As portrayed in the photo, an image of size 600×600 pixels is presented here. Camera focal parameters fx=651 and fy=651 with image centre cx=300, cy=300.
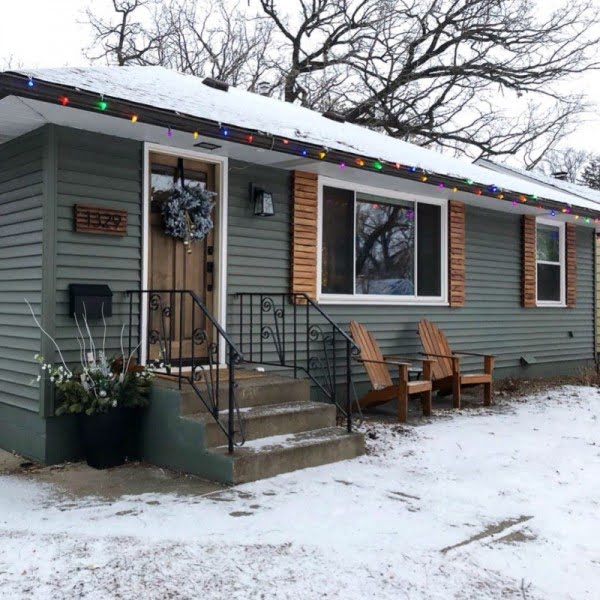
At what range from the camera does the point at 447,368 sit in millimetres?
7258

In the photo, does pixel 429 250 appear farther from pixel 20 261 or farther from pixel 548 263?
pixel 20 261

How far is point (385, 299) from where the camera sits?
7312 mm

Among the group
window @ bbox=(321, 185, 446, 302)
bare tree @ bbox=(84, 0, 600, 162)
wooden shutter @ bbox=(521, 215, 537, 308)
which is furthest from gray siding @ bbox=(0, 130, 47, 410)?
bare tree @ bbox=(84, 0, 600, 162)

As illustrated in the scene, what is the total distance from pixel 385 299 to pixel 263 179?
209cm

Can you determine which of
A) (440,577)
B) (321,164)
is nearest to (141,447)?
(440,577)

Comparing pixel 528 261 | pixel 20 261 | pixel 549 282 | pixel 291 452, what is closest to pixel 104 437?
pixel 291 452

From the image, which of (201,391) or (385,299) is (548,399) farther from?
(201,391)

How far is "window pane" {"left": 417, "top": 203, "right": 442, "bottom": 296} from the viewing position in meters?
7.79

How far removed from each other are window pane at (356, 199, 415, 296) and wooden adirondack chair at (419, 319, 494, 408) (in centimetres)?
58

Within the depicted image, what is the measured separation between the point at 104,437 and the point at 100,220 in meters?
1.61

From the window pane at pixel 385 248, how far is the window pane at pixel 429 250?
0.44 feet

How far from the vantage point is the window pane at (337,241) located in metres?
6.80

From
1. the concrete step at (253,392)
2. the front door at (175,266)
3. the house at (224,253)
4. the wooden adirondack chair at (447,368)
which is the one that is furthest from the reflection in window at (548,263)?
the front door at (175,266)

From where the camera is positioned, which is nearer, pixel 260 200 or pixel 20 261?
pixel 20 261
